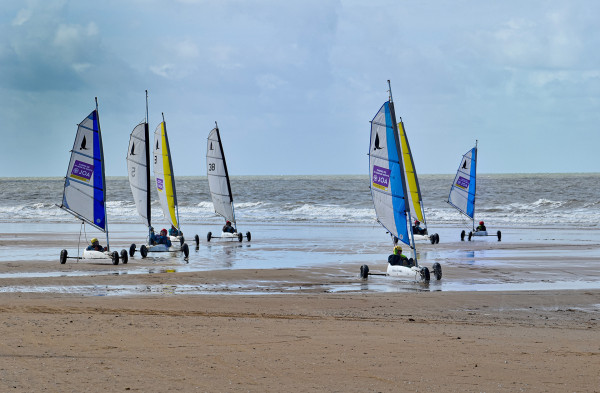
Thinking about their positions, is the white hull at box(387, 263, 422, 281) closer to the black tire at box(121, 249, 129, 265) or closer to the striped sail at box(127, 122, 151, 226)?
the black tire at box(121, 249, 129, 265)

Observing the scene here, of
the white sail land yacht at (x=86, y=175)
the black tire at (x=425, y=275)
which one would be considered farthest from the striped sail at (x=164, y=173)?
the black tire at (x=425, y=275)

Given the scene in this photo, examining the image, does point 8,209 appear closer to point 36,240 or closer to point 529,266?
point 36,240

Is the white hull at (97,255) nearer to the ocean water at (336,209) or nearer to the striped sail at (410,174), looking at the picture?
the striped sail at (410,174)

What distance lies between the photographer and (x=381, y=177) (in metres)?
22.1

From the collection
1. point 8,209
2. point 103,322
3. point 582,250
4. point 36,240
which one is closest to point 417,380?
point 103,322

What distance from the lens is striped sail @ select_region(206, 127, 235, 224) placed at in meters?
39.6

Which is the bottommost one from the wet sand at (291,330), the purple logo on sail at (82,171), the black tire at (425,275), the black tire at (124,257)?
the wet sand at (291,330)

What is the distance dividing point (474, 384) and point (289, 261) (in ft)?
56.0

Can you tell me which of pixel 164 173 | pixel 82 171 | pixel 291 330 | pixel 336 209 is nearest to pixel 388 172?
pixel 82 171

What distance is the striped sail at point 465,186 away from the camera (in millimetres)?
45312

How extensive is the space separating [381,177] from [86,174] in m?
9.86

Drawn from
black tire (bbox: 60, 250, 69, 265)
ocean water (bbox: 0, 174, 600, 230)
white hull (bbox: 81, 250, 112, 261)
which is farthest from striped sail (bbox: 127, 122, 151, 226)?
ocean water (bbox: 0, 174, 600, 230)

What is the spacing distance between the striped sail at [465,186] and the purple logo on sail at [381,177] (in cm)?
2395

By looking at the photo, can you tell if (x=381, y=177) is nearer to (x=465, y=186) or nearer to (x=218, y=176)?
(x=218, y=176)
